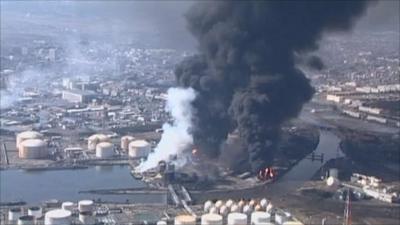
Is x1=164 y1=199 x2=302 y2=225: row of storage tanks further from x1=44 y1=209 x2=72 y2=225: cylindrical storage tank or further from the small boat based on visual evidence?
the small boat

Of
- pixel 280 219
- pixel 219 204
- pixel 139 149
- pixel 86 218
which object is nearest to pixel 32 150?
pixel 139 149

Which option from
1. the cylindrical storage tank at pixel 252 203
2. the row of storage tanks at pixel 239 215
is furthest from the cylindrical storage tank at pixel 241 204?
the cylindrical storage tank at pixel 252 203

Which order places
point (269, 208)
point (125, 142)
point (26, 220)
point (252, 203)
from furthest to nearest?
1. point (125, 142)
2. point (252, 203)
3. point (269, 208)
4. point (26, 220)

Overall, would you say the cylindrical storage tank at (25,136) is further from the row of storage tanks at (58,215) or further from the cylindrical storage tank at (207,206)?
the cylindrical storage tank at (207,206)

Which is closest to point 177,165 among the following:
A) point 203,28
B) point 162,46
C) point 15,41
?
point 203,28

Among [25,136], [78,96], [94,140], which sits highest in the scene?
[78,96]

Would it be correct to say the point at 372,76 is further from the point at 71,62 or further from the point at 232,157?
the point at 232,157

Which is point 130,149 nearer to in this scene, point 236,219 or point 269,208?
point 269,208

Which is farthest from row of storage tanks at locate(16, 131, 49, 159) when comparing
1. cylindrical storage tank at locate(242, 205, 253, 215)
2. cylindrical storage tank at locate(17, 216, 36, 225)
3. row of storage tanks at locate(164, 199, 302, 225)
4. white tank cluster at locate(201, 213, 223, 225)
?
white tank cluster at locate(201, 213, 223, 225)
